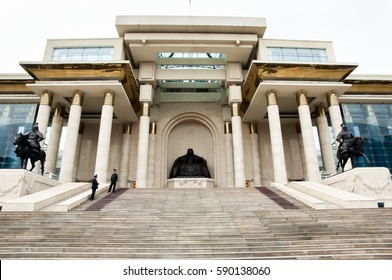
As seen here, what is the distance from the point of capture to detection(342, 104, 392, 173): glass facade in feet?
75.1

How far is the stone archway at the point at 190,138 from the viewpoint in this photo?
25156 millimetres

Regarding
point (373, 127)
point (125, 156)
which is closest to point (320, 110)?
point (373, 127)

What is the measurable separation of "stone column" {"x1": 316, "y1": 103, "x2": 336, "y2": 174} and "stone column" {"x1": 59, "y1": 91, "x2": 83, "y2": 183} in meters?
19.9

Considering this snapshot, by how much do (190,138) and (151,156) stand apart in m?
5.08

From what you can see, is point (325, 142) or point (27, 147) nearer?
point (27, 147)

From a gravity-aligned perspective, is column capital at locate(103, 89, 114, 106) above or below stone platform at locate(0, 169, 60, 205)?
above

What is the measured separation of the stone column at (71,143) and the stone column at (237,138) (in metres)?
12.5

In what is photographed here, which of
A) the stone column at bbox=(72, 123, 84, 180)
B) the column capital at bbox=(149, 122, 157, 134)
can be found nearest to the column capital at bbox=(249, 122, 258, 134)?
the column capital at bbox=(149, 122, 157, 134)

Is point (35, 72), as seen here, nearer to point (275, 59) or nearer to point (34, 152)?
point (34, 152)

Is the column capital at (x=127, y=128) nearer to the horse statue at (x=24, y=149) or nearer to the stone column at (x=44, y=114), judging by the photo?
the stone column at (x=44, y=114)

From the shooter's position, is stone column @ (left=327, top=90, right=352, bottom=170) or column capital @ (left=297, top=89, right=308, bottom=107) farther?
column capital @ (left=297, top=89, right=308, bottom=107)

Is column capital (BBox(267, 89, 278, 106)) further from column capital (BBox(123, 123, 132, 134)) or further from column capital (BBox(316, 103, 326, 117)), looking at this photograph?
column capital (BBox(123, 123, 132, 134))

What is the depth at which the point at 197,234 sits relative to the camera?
686 cm

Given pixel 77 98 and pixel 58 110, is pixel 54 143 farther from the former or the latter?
pixel 77 98
